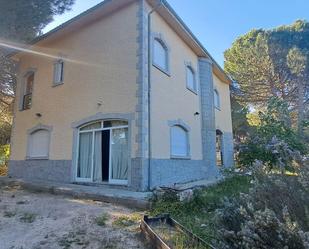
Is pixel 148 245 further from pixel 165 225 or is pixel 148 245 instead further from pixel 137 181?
pixel 137 181

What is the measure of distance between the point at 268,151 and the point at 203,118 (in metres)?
3.51

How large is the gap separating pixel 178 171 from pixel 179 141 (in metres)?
1.32

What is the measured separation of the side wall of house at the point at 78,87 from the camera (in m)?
9.38

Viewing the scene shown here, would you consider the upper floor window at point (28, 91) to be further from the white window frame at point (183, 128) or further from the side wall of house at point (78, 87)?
the white window frame at point (183, 128)

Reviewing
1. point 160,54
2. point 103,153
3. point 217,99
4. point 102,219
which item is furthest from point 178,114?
point 217,99

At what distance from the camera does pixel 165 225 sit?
5.07 metres

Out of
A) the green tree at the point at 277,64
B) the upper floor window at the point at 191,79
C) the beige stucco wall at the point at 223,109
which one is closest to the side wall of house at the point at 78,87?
the upper floor window at the point at 191,79

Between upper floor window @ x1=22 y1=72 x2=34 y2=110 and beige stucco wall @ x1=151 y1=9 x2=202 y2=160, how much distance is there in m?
7.07

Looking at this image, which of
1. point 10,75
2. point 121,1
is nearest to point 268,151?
point 121,1

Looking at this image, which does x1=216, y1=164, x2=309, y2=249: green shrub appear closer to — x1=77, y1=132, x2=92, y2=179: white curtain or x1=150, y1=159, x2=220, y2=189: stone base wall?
x1=150, y1=159, x2=220, y2=189: stone base wall

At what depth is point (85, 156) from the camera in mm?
10117

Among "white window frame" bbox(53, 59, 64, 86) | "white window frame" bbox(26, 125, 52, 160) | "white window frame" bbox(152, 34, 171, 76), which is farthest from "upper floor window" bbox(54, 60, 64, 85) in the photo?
"white window frame" bbox(152, 34, 171, 76)

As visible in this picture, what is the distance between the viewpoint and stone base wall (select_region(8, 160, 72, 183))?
10469 millimetres

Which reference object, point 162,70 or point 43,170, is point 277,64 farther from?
point 43,170
